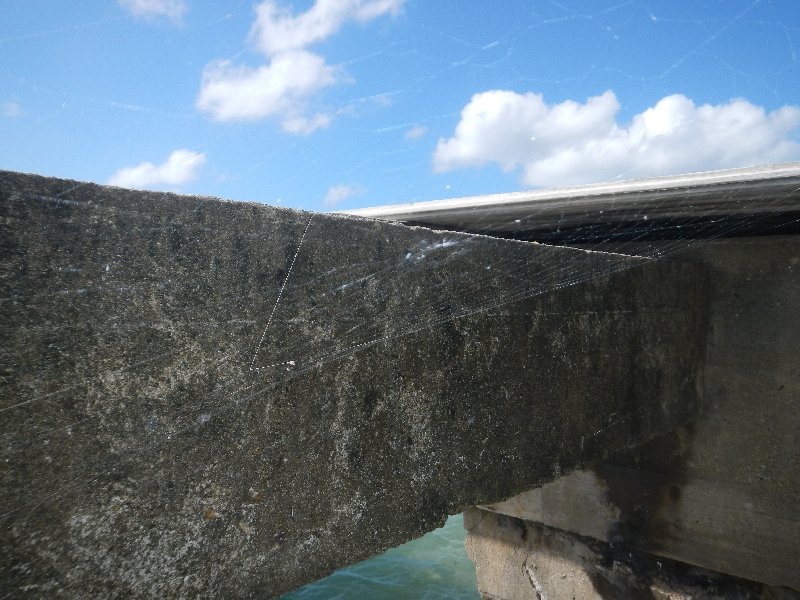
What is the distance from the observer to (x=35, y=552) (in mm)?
1228

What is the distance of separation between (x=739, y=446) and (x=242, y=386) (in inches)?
123

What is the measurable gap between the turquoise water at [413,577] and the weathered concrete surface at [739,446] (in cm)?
641

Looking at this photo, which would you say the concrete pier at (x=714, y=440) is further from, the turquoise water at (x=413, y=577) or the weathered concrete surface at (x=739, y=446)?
the turquoise water at (x=413, y=577)

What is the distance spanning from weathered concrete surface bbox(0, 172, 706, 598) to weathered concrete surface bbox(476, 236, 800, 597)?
1673 mm

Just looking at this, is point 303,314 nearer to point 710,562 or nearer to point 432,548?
point 710,562

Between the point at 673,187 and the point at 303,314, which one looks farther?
the point at 673,187

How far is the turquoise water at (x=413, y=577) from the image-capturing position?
9.58 meters

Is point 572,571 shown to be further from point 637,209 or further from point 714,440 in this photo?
point 637,209

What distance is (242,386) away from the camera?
150 centimetres

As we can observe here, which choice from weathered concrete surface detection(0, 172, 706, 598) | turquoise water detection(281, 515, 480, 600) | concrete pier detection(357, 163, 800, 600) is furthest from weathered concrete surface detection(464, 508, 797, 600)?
turquoise water detection(281, 515, 480, 600)

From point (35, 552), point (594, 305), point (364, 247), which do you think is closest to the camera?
point (35, 552)

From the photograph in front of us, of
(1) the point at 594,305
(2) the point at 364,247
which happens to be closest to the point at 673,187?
(1) the point at 594,305

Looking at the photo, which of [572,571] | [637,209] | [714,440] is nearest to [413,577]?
[572,571]

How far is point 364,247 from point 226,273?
1.51 ft
